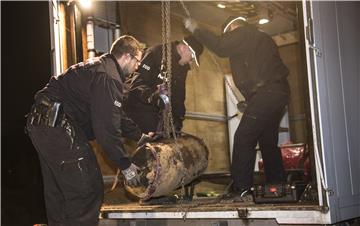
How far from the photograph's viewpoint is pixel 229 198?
5.42 meters

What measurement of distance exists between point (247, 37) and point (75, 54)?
2.15 metres

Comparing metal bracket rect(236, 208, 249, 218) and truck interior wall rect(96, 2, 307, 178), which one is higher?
truck interior wall rect(96, 2, 307, 178)

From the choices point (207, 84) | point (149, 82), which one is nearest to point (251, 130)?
point (149, 82)

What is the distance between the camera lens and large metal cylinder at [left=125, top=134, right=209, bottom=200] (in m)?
4.89

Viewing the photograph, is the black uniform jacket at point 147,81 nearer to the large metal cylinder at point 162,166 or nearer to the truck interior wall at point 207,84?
the large metal cylinder at point 162,166

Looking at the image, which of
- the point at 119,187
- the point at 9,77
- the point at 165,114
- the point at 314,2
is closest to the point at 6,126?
the point at 9,77

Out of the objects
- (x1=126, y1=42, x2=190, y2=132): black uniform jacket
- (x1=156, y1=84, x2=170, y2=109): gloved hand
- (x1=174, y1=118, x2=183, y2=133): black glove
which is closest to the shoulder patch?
(x1=156, y1=84, x2=170, y2=109): gloved hand

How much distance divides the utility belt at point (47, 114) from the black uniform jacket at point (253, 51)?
6.79 ft

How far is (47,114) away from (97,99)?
51cm

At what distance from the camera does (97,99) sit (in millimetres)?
4188

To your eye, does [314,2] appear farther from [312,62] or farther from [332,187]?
[332,187]

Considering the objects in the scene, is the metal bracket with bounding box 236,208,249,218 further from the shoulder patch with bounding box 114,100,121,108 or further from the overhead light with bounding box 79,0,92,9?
the overhead light with bounding box 79,0,92,9

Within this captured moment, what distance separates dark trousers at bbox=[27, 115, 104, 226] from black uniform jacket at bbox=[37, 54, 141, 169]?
0.20 m

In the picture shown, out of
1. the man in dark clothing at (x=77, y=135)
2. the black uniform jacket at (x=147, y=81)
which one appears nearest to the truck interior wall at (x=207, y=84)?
the black uniform jacket at (x=147, y=81)
